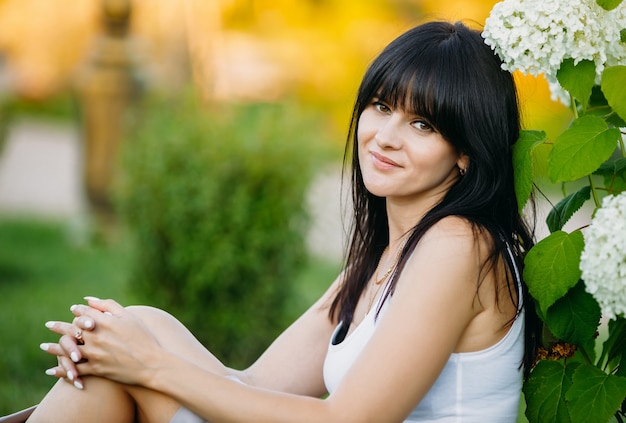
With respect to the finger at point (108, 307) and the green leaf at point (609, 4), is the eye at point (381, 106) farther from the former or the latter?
the finger at point (108, 307)

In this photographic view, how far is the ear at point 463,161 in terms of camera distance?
2.25 meters

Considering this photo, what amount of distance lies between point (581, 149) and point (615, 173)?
0.68 feet

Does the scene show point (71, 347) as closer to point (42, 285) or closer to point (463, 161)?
point (463, 161)

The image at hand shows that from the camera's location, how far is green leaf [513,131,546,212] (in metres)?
2.10

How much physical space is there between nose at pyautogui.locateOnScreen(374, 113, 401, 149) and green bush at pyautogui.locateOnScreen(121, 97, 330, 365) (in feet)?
7.31

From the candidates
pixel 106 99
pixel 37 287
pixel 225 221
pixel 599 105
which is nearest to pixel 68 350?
pixel 599 105

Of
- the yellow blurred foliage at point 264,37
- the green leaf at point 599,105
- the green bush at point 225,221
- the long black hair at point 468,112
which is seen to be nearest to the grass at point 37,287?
the green bush at point 225,221

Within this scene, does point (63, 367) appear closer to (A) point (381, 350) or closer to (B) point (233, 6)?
(A) point (381, 350)

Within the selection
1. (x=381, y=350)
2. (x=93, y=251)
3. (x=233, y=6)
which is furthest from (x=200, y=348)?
(x=233, y=6)

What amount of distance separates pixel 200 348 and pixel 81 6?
1002 centimetres

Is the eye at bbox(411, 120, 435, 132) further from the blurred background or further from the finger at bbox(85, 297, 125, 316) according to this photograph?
the finger at bbox(85, 297, 125, 316)

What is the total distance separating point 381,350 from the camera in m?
1.99

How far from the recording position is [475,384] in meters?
2.14

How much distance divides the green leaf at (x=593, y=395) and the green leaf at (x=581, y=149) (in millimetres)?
463
